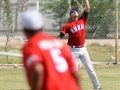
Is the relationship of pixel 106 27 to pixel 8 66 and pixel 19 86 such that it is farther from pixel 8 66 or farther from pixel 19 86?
pixel 19 86

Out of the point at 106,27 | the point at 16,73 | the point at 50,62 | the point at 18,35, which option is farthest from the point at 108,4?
the point at 50,62

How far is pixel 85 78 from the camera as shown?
15.4 metres

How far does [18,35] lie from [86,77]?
2216 centimetres

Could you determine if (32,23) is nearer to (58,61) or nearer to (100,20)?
(58,61)

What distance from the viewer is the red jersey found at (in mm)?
11945

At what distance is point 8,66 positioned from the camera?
62.0 feet

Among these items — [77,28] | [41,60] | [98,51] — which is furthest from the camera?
[98,51]

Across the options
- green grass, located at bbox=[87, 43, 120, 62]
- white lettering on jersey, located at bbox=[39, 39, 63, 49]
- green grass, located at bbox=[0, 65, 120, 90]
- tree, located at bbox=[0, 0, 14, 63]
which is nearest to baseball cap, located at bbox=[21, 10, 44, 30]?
white lettering on jersey, located at bbox=[39, 39, 63, 49]

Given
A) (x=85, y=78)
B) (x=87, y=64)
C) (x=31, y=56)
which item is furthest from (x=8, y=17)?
(x=31, y=56)

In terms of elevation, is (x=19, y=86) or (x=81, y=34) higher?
(x=81, y=34)

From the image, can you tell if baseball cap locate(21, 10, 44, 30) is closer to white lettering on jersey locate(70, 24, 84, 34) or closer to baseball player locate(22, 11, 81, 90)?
baseball player locate(22, 11, 81, 90)

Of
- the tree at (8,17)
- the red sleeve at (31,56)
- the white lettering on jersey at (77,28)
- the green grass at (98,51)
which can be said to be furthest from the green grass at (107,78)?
the red sleeve at (31,56)

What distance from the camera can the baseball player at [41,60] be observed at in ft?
16.9

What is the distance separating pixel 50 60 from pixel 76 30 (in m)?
6.81
